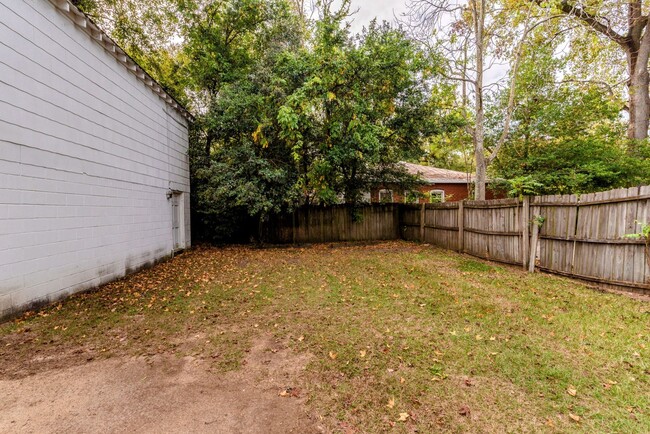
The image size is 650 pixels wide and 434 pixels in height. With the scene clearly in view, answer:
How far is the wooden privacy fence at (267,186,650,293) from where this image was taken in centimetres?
492

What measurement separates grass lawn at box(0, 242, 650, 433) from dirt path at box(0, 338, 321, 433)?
0.20 metres

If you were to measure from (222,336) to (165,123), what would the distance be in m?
7.80

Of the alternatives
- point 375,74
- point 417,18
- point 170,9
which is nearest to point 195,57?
point 170,9

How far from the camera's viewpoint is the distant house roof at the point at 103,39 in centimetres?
521

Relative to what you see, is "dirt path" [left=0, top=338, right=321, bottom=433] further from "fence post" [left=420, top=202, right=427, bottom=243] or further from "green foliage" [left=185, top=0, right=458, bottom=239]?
"fence post" [left=420, top=202, right=427, bottom=243]

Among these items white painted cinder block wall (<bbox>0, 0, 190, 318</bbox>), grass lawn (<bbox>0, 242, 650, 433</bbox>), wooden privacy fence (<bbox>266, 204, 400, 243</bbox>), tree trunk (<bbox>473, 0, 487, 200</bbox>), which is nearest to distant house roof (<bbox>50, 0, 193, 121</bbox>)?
white painted cinder block wall (<bbox>0, 0, 190, 318</bbox>)

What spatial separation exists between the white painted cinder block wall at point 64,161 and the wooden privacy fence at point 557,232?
9017 mm

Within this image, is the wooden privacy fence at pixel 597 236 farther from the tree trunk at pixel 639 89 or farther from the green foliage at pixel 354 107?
the tree trunk at pixel 639 89

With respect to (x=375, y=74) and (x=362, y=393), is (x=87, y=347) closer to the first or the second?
(x=362, y=393)

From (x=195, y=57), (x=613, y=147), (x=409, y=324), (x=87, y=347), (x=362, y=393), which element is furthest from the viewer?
(x=195, y=57)

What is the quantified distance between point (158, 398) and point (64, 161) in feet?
15.1

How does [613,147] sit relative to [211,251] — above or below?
above

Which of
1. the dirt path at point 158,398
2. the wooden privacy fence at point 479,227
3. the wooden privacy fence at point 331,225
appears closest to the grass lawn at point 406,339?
the dirt path at point 158,398

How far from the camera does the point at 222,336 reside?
12.7 feet
